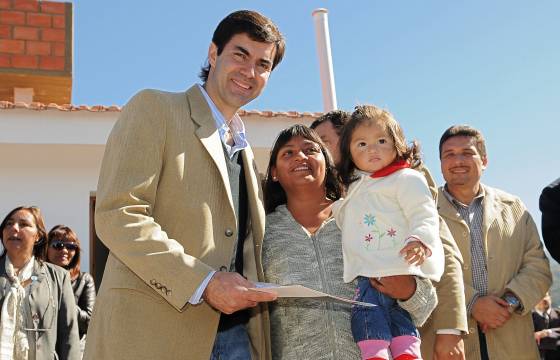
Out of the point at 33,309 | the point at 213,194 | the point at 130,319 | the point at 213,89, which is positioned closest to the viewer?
the point at 130,319

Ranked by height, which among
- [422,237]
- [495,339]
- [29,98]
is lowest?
[495,339]

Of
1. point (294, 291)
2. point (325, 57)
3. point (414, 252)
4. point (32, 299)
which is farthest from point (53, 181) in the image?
point (294, 291)

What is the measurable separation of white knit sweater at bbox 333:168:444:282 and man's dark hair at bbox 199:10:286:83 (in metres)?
0.79

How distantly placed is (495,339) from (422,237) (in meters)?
1.85

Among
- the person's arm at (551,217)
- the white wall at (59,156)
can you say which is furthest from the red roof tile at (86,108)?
the person's arm at (551,217)

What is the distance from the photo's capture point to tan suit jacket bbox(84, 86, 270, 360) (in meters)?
2.48

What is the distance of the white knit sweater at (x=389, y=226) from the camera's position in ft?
9.66

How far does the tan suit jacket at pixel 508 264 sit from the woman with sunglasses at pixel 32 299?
3.01 m

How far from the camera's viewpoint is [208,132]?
2.82 metres

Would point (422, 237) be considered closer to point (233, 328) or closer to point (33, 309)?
point (233, 328)

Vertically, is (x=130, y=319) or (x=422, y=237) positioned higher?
(x=422, y=237)

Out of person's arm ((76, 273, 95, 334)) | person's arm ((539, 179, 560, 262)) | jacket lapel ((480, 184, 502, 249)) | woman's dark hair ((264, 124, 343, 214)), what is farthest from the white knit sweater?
person's arm ((76, 273, 95, 334))

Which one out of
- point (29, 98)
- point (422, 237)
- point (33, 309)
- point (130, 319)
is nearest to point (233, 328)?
point (130, 319)

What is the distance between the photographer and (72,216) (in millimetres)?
10273
